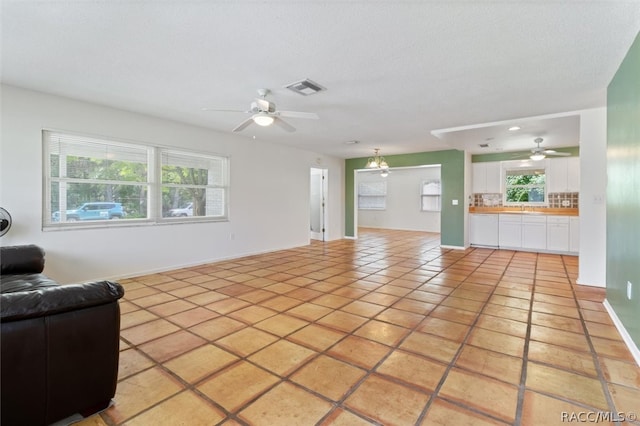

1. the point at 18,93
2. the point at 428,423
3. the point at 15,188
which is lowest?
the point at 428,423

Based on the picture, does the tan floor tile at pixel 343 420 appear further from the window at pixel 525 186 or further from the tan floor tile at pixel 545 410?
the window at pixel 525 186

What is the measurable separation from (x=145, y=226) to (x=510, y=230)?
25.0 ft

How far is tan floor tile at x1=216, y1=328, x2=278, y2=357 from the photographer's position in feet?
7.80

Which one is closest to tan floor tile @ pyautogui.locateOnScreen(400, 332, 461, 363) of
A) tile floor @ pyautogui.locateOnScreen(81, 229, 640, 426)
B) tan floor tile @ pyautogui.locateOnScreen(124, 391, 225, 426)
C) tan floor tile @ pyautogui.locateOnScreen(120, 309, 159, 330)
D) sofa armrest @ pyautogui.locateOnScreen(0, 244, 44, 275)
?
tile floor @ pyautogui.locateOnScreen(81, 229, 640, 426)

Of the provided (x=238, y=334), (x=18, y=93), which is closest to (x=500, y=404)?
(x=238, y=334)

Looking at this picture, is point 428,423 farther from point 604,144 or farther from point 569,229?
point 569,229

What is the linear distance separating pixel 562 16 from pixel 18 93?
215 inches

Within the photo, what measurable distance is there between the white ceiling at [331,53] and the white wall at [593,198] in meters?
0.35

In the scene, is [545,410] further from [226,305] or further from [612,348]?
[226,305]

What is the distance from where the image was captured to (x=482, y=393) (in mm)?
1847

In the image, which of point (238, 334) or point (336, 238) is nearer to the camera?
point (238, 334)

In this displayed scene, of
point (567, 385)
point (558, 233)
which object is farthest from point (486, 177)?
point (567, 385)

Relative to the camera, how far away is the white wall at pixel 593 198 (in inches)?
160

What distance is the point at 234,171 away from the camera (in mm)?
5996
